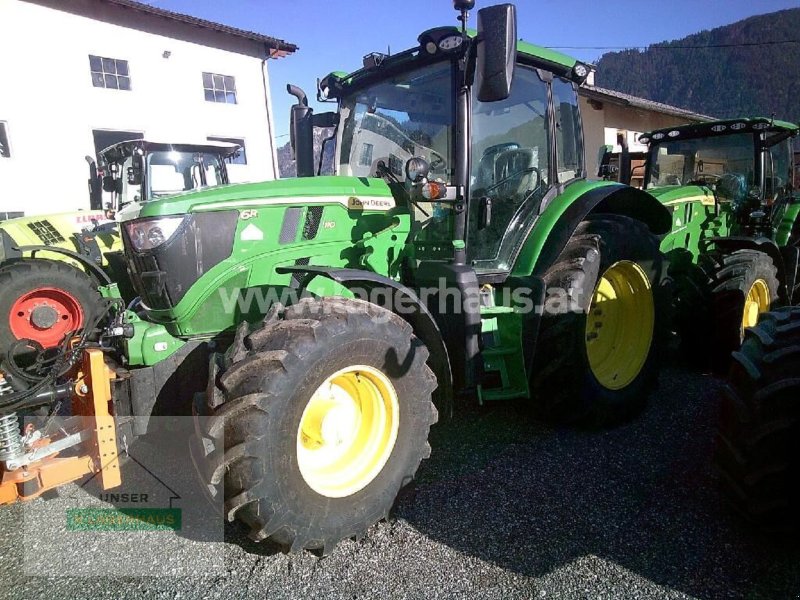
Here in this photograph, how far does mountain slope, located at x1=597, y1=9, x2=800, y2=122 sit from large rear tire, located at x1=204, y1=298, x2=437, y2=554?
59617mm

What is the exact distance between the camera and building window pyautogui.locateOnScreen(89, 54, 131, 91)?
13.5 meters

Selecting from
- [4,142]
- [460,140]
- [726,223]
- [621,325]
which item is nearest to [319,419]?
[460,140]

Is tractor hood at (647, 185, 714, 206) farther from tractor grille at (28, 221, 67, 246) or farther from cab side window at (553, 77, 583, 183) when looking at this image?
tractor grille at (28, 221, 67, 246)

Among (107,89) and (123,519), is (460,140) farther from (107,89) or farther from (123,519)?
(107,89)

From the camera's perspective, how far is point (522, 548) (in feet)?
8.18

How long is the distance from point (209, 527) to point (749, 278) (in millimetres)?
4699

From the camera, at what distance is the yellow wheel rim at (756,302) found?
16.6 feet

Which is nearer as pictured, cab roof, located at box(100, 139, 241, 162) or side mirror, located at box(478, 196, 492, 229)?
side mirror, located at box(478, 196, 492, 229)

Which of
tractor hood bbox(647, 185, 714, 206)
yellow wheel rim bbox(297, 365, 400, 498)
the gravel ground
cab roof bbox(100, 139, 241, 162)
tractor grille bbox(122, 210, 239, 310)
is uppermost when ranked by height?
cab roof bbox(100, 139, 241, 162)

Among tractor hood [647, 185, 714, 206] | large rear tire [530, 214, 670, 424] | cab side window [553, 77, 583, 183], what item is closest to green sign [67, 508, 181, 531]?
large rear tire [530, 214, 670, 424]

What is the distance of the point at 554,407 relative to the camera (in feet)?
11.6

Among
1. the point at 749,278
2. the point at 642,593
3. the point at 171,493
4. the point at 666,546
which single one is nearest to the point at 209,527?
the point at 171,493

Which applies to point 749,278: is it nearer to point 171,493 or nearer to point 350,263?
point 350,263

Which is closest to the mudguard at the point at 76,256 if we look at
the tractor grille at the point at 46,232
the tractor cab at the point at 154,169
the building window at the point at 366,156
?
the tractor grille at the point at 46,232
